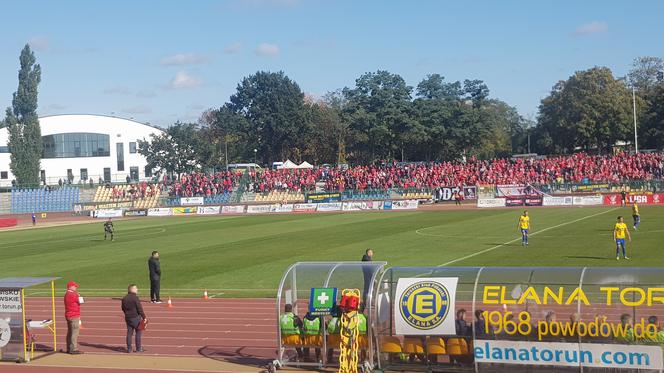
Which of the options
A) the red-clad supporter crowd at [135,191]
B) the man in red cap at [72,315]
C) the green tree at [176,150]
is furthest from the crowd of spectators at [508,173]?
the man in red cap at [72,315]

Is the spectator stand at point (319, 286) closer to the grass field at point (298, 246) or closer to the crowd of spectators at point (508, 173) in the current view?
the grass field at point (298, 246)

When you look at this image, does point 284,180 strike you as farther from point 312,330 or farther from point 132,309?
point 312,330

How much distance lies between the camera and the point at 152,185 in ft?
300

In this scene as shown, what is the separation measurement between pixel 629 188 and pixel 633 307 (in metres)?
55.8

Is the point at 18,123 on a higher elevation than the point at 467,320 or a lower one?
higher

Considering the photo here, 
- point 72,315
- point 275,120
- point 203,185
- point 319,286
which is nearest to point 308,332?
point 319,286

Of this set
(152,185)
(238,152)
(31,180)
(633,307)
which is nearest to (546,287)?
(633,307)

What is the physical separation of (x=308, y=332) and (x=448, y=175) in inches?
2471

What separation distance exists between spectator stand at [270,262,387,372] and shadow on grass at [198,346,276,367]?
77cm

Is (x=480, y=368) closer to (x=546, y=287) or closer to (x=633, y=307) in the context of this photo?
(x=546, y=287)

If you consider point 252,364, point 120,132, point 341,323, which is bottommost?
point 252,364

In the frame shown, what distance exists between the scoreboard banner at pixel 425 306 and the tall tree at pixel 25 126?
91287 mm

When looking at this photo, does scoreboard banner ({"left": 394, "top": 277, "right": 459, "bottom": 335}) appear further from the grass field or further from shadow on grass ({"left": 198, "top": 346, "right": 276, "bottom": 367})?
the grass field

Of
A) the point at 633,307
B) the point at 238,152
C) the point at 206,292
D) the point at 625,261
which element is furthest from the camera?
the point at 238,152
